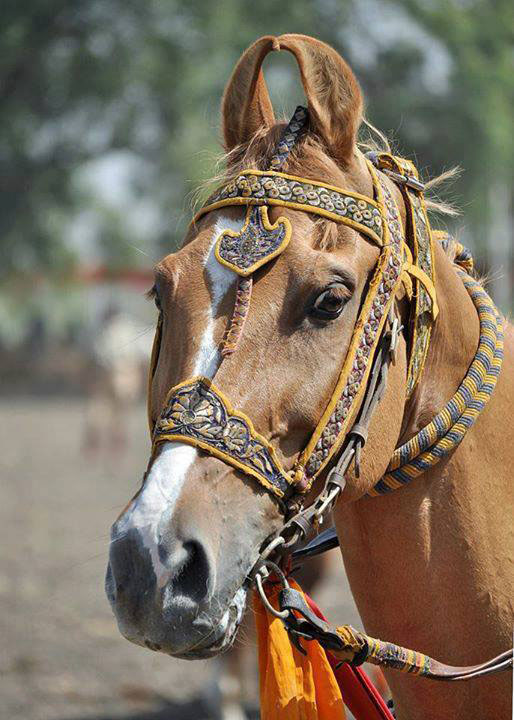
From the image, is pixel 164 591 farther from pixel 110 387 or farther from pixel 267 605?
pixel 110 387

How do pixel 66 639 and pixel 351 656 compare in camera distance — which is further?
pixel 66 639

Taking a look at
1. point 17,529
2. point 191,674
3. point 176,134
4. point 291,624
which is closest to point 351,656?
point 291,624

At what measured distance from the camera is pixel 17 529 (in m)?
11.0

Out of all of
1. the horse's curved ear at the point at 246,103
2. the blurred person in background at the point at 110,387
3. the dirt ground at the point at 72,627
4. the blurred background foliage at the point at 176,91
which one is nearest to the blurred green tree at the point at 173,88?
the blurred background foliage at the point at 176,91

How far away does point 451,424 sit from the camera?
237 cm

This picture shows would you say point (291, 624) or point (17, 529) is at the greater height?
point (291, 624)

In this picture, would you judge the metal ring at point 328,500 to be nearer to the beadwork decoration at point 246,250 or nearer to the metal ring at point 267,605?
the metal ring at point 267,605

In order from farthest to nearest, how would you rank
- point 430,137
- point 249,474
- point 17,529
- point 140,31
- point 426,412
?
point 140,31
point 430,137
point 17,529
point 426,412
point 249,474

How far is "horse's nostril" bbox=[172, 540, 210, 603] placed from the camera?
1.91m

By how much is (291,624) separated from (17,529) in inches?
366

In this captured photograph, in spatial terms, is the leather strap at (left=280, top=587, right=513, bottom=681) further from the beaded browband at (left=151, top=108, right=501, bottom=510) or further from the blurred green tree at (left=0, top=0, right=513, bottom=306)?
the blurred green tree at (left=0, top=0, right=513, bottom=306)

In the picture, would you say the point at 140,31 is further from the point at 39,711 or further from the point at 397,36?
the point at 39,711

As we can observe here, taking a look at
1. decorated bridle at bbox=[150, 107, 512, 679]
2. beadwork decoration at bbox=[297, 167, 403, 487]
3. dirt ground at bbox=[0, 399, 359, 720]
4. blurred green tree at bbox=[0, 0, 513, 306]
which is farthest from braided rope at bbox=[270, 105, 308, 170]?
blurred green tree at bbox=[0, 0, 513, 306]

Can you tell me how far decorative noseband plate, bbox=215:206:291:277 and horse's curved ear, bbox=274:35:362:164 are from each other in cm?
29
